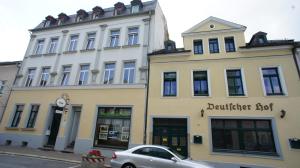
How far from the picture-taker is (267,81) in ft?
38.5

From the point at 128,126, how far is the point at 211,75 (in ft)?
24.1

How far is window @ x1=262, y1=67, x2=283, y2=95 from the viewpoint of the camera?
11367mm

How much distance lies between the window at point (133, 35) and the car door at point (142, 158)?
35.0 feet

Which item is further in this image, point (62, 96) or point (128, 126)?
point (62, 96)

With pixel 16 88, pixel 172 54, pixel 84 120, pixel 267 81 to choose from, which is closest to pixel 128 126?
pixel 84 120

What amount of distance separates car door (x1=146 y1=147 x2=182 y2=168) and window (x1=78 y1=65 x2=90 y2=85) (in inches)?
412

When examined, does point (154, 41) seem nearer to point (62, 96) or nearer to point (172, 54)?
point (172, 54)

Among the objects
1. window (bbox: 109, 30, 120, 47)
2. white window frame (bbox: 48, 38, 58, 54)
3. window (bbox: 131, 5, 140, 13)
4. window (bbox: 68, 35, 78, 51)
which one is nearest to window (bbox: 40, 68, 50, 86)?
white window frame (bbox: 48, 38, 58, 54)

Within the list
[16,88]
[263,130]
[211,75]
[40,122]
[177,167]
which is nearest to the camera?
[177,167]

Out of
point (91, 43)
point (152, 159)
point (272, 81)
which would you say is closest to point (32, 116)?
point (91, 43)

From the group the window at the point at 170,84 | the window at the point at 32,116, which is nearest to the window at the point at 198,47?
the window at the point at 170,84

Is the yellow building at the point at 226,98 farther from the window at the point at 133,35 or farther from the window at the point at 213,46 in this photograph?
the window at the point at 133,35

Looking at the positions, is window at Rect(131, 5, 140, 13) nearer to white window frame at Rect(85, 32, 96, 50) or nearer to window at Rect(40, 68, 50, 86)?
white window frame at Rect(85, 32, 96, 50)

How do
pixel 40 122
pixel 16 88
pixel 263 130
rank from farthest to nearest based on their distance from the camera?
pixel 16 88
pixel 40 122
pixel 263 130
